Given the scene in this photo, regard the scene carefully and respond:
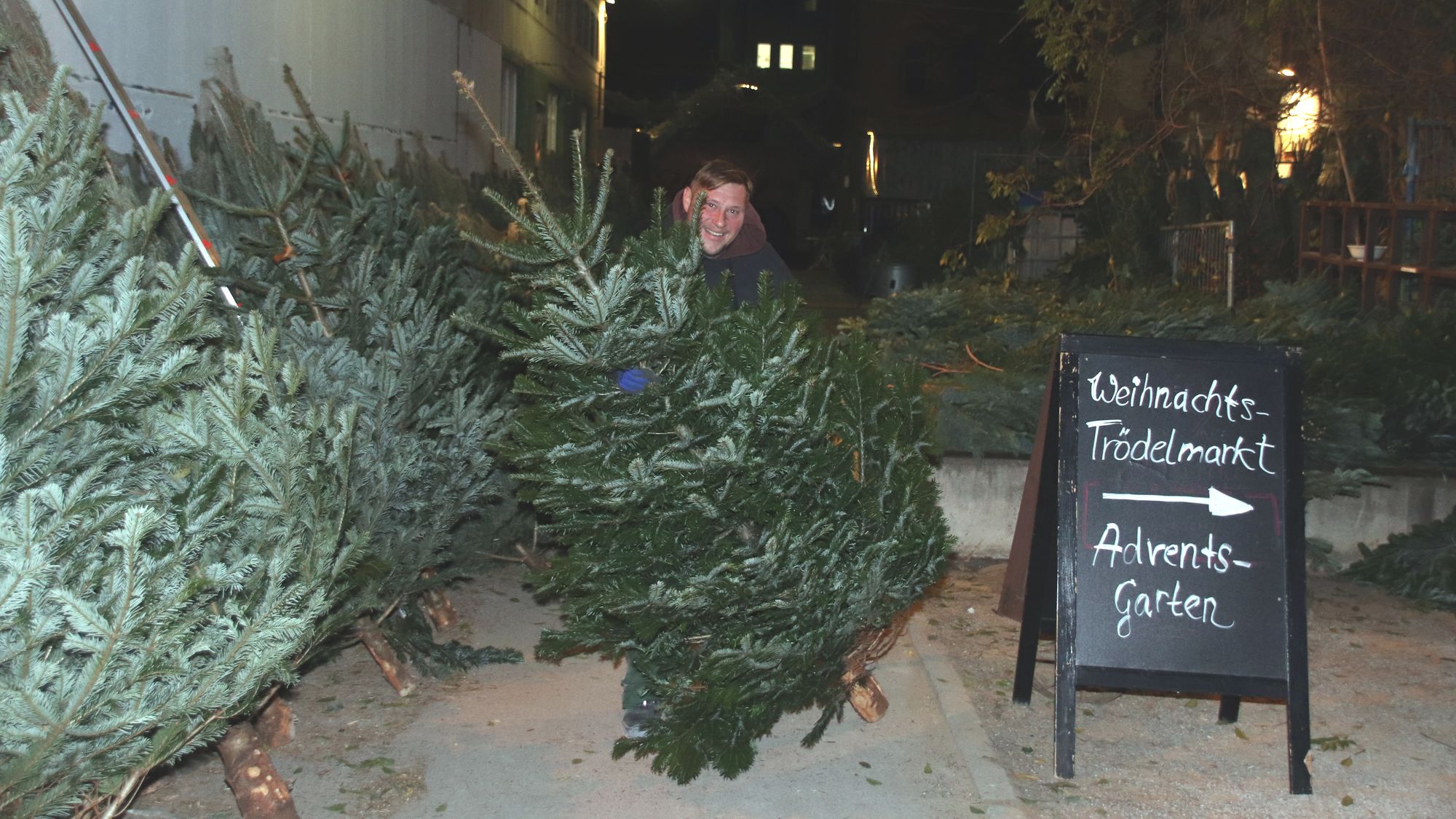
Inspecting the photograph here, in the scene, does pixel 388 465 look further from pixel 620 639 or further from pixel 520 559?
pixel 520 559

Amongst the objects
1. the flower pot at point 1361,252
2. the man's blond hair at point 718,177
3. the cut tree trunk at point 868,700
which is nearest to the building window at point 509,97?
the flower pot at point 1361,252

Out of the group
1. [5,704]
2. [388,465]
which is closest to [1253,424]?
[388,465]

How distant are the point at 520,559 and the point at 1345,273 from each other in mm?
9175

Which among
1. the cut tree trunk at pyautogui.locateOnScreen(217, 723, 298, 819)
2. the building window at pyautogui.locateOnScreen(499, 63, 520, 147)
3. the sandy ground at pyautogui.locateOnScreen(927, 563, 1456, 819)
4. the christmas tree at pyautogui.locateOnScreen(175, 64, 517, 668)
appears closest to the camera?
the cut tree trunk at pyautogui.locateOnScreen(217, 723, 298, 819)

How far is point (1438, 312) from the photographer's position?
805cm

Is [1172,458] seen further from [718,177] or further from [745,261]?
[718,177]

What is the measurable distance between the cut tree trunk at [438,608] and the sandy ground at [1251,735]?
2.17 m

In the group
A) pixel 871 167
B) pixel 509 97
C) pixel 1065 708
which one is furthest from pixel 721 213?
pixel 871 167

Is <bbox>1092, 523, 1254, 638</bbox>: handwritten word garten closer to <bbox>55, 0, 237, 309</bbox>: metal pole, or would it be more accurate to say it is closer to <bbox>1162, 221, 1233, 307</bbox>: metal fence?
<bbox>55, 0, 237, 309</bbox>: metal pole

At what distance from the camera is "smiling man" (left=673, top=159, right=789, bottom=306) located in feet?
13.8

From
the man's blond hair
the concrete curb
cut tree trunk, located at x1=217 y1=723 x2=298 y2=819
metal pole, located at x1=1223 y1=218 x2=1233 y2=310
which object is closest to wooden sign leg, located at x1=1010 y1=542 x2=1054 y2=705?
the concrete curb

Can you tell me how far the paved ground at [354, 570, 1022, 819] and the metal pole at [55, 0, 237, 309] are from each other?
184 cm

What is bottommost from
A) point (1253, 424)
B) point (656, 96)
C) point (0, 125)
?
point (1253, 424)

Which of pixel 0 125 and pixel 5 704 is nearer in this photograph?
pixel 5 704
